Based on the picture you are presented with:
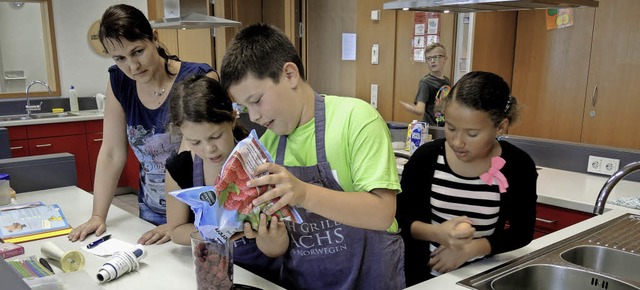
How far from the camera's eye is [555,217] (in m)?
2.23

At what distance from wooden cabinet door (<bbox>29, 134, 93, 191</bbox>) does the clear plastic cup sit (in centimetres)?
402

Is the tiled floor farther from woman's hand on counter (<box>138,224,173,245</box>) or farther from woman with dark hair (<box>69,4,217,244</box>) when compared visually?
woman's hand on counter (<box>138,224,173,245</box>)

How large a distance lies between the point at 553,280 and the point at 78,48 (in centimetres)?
523

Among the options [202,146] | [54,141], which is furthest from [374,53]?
[202,146]

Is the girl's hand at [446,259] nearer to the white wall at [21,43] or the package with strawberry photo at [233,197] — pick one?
the package with strawberry photo at [233,197]

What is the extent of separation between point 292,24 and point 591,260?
4.03m

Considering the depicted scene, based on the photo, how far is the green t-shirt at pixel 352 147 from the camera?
3.53ft

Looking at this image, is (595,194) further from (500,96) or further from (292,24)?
(292,24)

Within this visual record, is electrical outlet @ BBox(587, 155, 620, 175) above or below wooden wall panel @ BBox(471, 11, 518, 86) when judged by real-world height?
below

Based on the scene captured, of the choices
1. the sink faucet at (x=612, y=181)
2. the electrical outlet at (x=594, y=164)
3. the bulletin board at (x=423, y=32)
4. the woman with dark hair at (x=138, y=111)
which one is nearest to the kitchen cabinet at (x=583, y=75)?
the bulletin board at (x=423, y=32)

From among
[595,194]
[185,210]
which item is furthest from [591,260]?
[185,210]

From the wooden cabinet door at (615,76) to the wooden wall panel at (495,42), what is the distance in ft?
2.14

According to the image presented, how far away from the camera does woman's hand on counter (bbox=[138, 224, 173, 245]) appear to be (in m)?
1.58

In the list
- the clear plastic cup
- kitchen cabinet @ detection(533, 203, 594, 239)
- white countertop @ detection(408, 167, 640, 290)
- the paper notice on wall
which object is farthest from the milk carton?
the clear plastic cup
